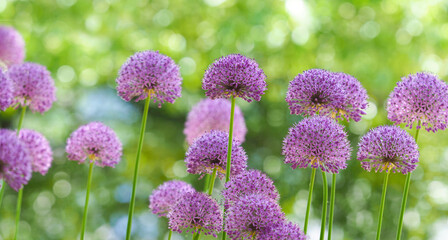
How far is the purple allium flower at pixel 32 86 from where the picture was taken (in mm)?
1327

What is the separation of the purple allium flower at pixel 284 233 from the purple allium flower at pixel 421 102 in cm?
38

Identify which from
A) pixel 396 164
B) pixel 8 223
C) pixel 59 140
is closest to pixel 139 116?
pixel 59 140

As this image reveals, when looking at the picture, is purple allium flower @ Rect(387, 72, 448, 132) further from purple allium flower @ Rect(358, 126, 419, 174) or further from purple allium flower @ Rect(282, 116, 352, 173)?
purple allium flower @ Rect(282, 116, 352, 173)

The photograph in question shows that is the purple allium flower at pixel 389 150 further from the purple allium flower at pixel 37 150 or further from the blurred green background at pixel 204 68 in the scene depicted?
the blurred green background at pixel 204 68

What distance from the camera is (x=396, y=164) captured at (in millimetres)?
997

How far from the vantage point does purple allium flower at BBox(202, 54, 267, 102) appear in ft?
3.39

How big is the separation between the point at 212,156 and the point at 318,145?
216 millimetres

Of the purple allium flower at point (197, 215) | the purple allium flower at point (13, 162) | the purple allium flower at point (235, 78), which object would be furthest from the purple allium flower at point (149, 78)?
the purple allium flower at point (13, 162)

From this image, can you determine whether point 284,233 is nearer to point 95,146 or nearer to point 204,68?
point 95,146

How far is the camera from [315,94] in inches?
40.9

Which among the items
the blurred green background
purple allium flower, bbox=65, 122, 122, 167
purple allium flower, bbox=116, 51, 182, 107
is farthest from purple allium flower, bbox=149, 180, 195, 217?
the blurred green background

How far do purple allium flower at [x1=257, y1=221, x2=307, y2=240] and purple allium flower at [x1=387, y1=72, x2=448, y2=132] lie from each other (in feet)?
1.26

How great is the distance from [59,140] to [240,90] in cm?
387

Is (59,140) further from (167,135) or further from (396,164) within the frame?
(396,164)
